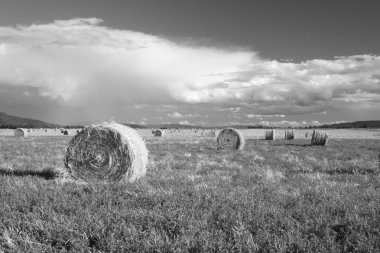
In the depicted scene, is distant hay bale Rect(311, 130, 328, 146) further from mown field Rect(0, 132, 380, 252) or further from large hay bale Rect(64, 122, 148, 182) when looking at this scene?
large hay bale Rect(64, 122, 148, 182)

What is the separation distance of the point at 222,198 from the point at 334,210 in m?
2.31

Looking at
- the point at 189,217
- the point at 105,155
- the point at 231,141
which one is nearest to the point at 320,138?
the point at 231,141

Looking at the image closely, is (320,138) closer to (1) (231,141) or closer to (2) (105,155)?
(1) (231,141)

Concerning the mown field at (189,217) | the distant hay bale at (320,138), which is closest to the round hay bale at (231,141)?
the distant hay bale at (320,138)

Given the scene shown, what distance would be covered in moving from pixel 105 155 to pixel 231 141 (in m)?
17.4

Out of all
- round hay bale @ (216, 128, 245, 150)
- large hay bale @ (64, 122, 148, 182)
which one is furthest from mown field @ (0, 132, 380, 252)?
round hay bale @ (216, 128, 245, 150)

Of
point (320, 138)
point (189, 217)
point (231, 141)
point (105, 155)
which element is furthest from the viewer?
point (320, 138)

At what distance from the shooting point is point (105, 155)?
13.0 meters

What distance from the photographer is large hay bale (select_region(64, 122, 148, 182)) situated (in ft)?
41.7

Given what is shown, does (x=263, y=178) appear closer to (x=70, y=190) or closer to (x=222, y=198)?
(x=222, y=198)

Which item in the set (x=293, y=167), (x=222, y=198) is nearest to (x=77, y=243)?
(x=222, y=198)

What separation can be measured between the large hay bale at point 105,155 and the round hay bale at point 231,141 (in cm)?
1630

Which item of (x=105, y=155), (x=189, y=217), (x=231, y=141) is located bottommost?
(x=189, y=217)

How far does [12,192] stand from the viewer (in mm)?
9383
